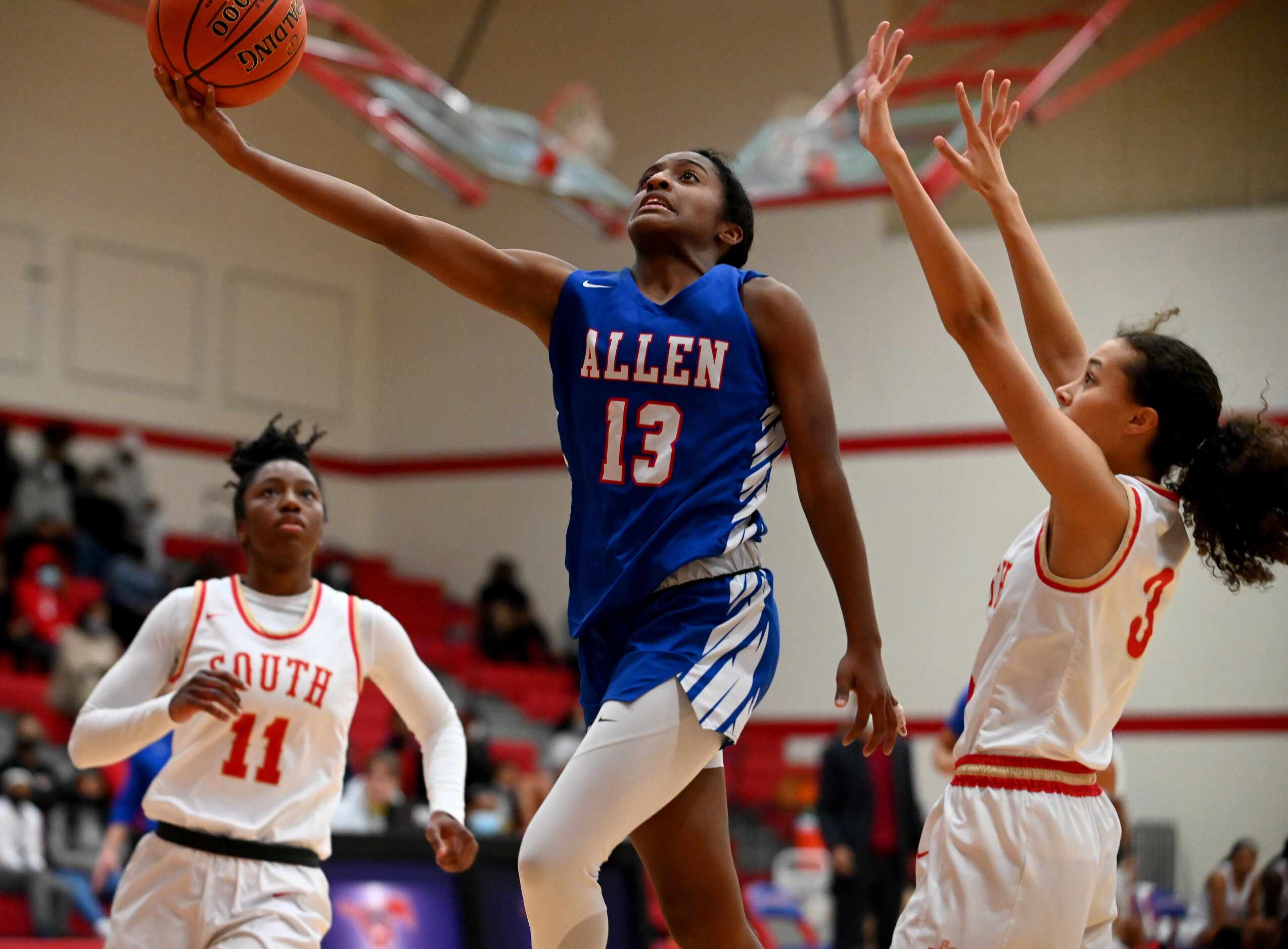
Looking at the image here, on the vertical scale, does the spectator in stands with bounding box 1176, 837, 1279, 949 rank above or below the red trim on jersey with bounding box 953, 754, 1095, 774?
below

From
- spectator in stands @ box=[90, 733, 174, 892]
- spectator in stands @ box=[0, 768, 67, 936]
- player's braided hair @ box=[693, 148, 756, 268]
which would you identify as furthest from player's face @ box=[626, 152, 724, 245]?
spectator in stands @ box=[0, 768, 67, 936]

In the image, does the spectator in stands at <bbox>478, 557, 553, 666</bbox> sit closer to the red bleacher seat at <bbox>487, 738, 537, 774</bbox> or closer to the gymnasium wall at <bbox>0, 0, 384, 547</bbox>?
the red bleacher seat at <bbox>487, 738, 537, 774</bbox>

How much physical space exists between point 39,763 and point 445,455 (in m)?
8.61

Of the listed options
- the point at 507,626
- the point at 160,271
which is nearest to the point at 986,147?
the point at 507,626

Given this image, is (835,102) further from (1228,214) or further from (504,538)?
(504,538)

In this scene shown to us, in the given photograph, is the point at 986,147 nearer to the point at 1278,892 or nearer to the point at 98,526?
the point at 1278,892

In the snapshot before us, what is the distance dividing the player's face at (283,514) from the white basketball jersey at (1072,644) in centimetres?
194

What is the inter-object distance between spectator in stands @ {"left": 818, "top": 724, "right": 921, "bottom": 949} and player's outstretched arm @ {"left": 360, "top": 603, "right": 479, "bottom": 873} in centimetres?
545

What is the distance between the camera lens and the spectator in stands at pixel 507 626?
51.5 feet

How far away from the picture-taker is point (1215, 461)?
3039 millimetres

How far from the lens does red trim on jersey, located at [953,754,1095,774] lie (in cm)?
294

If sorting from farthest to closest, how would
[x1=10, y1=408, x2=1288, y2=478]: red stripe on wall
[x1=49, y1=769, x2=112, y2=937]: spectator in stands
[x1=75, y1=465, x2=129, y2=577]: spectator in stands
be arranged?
[x1=10, y1=408, x2=1288, y2=478]: red stripe on wall < [x1=75, y1=465, x2=129, y2=577]: spectator in stands < [x1=49, y1=769, x2=112, y2=937]: spectator in stands

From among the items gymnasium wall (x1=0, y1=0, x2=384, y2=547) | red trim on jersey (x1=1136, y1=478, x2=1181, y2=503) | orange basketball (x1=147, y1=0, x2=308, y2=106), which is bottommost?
red trim on jersey (x1=1136, y1=478, x2=1181, y2=503)

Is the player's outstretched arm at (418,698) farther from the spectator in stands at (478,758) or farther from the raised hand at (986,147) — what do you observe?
the spectator in stands at (478,758)
